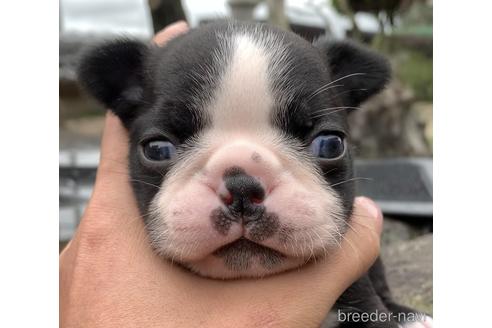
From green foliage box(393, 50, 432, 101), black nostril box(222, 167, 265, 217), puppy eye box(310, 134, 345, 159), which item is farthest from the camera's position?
green foliage box(393, 50, 432, 101)

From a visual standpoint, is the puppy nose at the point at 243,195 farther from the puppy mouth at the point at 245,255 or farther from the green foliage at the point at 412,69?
the green foliage at the point at 412,69

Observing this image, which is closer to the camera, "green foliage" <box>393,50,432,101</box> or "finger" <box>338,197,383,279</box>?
"finger" <box>338,197,383,279</box>

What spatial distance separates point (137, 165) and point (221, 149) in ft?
1.23

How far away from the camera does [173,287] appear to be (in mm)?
1543

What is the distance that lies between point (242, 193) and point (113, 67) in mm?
778

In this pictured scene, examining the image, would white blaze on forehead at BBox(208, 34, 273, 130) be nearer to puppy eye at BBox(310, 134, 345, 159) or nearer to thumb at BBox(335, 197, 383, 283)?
puppy eye at BBox(310, 134, 345, 159)

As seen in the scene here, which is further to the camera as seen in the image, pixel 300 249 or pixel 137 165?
pixel 137 165

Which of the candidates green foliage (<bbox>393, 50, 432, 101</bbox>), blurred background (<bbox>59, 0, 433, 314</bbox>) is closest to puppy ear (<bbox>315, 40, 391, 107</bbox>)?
blurred background (<bbox>59, 0, 433, 314</bbox>)

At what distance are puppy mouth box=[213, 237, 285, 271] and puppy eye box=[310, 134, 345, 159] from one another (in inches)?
11.6

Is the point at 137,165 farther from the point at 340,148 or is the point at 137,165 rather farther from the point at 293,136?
the point at 340,148

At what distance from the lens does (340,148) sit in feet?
5.16

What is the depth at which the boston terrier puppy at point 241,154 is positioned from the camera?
1362 mm

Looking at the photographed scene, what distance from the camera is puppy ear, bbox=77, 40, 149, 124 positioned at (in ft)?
6.06

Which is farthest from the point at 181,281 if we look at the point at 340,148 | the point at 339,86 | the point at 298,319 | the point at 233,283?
the point at 339,86
